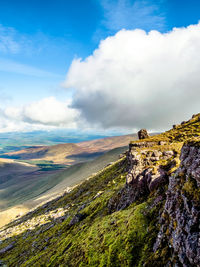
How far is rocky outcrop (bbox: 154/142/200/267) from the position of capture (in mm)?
11773

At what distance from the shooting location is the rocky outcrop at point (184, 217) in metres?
11.8

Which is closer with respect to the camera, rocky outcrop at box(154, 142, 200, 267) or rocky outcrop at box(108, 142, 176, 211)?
rocky outcrop at box(154, 142, 200, 267)

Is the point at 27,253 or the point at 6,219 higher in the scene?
the point at 27,253

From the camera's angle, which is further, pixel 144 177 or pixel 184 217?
pixel 144 177

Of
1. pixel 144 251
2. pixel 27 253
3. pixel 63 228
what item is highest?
pixel 144 251

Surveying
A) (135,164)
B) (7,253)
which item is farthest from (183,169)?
(7,253)

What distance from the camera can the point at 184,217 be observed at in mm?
13336

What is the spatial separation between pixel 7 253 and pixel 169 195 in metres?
64.1

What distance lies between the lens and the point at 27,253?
44.2m

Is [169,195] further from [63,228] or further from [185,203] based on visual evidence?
[63,228]

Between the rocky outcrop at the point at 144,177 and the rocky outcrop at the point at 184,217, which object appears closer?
the rocky outcrop at the point at 184,217

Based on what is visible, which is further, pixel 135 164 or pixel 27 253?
pixel 27 253

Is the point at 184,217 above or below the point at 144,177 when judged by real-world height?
above

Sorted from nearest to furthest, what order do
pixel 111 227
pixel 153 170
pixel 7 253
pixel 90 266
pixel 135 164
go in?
pixel 90 266
pixel 111 227
pixel 153 170
pixel 135 164
pixel 7 253
